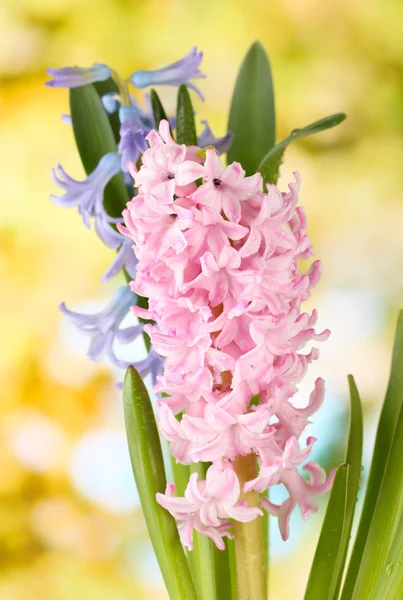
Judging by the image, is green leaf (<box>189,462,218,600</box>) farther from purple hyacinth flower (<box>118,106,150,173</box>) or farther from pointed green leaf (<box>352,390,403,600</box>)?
purple hyacinth flower (<box>118,106,150,173</box>)

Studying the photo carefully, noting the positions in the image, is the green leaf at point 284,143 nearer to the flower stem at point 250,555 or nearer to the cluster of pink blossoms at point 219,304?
the cluster of pink blossoms at point 219,304

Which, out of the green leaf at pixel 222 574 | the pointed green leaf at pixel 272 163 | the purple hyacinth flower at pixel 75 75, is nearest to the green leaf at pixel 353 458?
the green leaf at pixel 222 574

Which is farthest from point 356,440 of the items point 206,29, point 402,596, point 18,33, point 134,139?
point 18,33

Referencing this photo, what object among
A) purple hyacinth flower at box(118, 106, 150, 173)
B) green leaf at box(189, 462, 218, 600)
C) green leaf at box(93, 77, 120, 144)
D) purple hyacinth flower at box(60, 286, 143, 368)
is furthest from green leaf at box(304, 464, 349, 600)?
green leaf at box(93, 77, 120, 144)

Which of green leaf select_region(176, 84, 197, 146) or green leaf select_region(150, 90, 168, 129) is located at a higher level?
green leaf select_region(150, 90, 168, 129)

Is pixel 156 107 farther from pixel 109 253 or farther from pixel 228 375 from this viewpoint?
pixel 109 253

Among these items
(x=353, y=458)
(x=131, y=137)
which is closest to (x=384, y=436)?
(x=353, y=458)

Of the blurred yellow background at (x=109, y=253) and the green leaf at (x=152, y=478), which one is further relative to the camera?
the blurred yellow background at (x=109, y=253)
